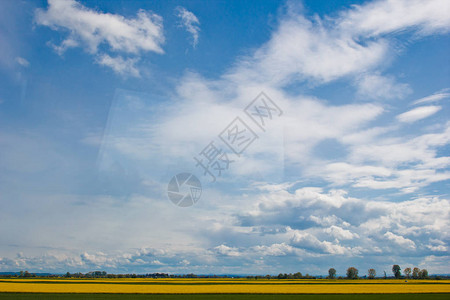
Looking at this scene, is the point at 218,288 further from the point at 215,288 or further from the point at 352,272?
the point at 352,272

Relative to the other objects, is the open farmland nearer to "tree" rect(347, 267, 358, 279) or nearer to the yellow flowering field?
the yellow flowering field

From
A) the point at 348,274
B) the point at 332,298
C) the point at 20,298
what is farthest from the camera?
the point at 348,274

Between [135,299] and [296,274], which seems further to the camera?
[296,274]

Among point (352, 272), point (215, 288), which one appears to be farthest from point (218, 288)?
point (352, 272)

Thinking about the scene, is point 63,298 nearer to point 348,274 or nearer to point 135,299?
→ point 135,299

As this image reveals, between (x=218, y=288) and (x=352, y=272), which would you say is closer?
(x=218, y=288)

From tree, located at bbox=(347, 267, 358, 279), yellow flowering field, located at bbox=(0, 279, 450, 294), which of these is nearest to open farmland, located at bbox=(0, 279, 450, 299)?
yellow flowering field, located at bbox=(0, 279, 450, 294)

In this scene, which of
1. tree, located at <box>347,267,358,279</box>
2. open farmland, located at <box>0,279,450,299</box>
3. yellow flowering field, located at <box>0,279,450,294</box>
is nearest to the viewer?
open farmland, located at <box>0,279,450,299</box>

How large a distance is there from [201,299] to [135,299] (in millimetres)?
8964

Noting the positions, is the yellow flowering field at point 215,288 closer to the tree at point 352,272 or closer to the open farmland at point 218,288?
the open farmland at point 218,288

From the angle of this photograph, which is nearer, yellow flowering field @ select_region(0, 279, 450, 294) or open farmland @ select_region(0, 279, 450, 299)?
open farmland @ select_region(0, 279, 450, 299)

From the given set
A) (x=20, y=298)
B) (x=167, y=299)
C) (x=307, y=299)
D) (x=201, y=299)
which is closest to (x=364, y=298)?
(x=307, y=299)

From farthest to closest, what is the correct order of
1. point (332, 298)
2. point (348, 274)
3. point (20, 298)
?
point (348, 274), point (332, 298), point (20, 298)

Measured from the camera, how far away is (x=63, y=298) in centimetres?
4475
